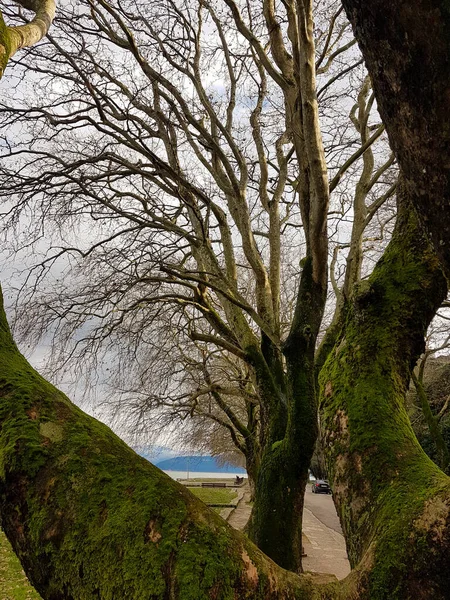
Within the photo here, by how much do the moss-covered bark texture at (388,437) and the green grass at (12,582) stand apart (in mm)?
5248

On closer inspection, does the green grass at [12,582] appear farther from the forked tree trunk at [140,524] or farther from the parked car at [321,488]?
the parked car at [321,488]

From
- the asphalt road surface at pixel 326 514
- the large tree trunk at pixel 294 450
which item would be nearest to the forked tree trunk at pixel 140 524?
the large tree trunk at pixel 294 450

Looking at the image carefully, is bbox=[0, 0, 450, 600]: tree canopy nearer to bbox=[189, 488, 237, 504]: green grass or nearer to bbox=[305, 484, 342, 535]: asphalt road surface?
bbox=[305, 484, 342, 535]: asphalt road surface

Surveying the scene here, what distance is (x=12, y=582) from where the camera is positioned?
273 inches

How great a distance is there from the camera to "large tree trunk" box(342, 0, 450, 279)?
42.0 inches

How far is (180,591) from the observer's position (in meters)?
1.32

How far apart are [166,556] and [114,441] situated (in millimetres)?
511

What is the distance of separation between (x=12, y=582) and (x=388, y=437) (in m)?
7.25

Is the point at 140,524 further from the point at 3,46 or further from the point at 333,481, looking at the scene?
the point at 3,46

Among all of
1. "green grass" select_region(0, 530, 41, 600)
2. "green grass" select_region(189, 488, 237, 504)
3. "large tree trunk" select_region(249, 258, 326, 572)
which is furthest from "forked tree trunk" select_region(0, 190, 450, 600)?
"green grass" select_region(189, 488, 237, 504)

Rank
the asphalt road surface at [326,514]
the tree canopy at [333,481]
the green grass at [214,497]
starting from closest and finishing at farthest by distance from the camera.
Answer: the tree canopy at [333,481]
the asphalt road surface at [326,514]
the green grass at [214,497]

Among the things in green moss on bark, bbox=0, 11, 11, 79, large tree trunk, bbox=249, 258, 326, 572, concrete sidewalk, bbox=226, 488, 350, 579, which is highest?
green moss on bark, bbox=0, 11, 11, 79

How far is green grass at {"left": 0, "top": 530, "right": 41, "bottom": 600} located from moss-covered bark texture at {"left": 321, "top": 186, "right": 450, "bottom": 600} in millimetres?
5248

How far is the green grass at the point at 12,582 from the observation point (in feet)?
20.7
